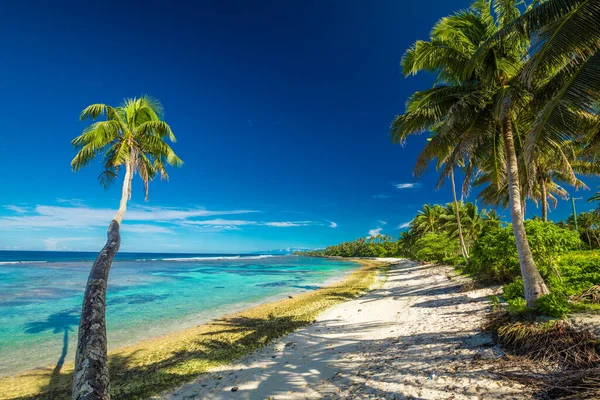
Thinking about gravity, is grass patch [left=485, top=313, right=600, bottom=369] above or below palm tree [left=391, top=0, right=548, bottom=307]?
below

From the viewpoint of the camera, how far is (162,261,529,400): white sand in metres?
4.35

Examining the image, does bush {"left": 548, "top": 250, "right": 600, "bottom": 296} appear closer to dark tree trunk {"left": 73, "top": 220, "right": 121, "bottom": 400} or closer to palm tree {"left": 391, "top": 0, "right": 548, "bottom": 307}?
palm tree {"left": 391, "top": 0, "right": 548, "bottom": 307}

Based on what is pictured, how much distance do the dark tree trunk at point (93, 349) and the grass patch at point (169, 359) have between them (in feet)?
10.4

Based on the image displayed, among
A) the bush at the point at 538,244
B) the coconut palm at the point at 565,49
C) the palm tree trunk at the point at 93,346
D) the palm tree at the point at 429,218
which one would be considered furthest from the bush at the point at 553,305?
the palm tree at the point at 429,218

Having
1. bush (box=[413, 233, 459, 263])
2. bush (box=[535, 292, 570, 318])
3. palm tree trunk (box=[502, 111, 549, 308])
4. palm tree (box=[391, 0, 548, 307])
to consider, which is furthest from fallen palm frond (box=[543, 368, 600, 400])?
bush (box=[413, 233, 459, 263])

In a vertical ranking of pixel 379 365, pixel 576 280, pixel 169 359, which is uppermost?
pixel 576 280

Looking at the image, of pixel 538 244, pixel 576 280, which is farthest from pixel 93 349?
pixel 576 280

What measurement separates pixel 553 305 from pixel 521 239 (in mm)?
1720

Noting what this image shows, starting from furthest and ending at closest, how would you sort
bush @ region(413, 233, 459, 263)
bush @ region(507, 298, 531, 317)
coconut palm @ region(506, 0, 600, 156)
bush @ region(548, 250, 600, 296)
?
bush @ region(413, 233, 459, 263) → bush @ region(548, 250, 600, 296) → bush @ region(507, 298, 531, 317) → coconut palm @ region(506, 0, 600, 156)

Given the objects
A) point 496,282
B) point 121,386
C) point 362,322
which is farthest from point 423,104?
point 121,386

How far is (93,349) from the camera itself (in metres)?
Result: 3.45

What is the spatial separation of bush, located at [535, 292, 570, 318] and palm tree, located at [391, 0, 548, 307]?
2.37 feet

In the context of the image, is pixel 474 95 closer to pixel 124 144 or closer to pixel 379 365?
pixel 379 365

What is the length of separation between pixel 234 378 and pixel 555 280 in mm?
8859
